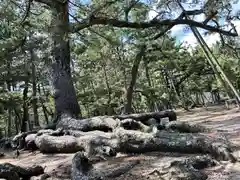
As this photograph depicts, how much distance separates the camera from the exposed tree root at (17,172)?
3.80 meters

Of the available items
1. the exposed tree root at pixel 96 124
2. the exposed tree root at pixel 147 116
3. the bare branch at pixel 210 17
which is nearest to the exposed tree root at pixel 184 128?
the exposed tree root at pixel 96 124

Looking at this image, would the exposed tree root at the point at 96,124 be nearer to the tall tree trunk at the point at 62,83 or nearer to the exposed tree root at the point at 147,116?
the exposed tree root at the point at 147,116

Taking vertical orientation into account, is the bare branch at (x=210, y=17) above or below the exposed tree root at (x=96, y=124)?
above

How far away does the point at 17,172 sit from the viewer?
3.98m

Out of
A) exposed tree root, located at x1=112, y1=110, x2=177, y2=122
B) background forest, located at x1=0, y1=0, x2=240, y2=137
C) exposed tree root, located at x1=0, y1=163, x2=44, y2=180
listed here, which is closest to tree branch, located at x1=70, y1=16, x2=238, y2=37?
background forest, located at x1=0, y1=0, x2=240, y2=137

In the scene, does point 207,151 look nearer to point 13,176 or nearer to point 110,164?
point 110,164

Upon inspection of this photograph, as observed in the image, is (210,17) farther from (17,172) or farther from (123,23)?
(17,172)

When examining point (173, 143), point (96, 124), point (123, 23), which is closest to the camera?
point (173, 143)

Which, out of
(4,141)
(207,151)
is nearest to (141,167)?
(207,151)

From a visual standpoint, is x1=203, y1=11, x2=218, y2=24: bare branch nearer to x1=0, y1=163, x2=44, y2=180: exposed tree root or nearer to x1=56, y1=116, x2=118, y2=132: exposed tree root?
x1=56, y1=116, x2=118, y2=132: exposed tree root

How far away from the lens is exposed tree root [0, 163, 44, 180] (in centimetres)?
380

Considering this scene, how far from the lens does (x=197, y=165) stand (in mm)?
3697

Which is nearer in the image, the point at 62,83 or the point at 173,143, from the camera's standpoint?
the point at 173,143

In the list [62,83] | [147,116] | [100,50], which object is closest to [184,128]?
[147,116]
